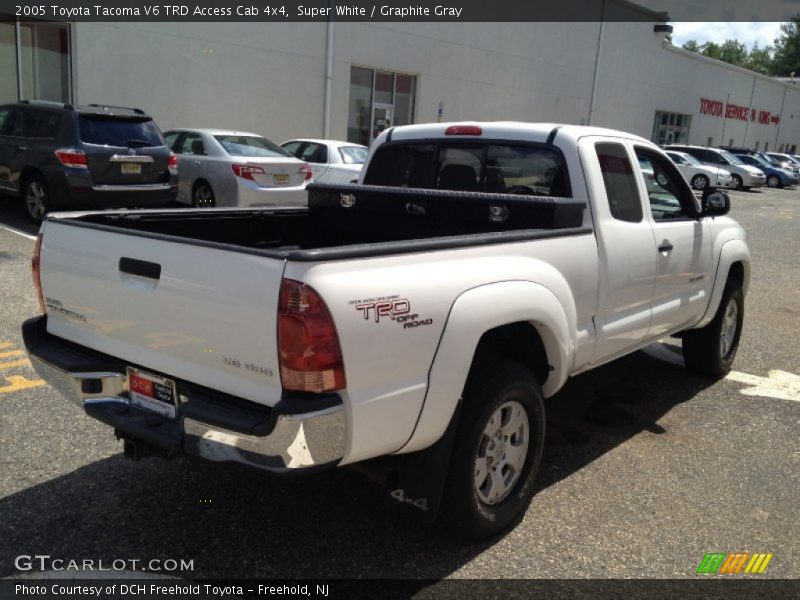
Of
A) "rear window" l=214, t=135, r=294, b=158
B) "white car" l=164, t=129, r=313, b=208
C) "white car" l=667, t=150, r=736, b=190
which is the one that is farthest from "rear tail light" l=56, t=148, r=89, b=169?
"white car" l=667, t=150, r=736, b=190

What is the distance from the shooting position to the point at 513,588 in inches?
117

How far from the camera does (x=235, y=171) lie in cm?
1173

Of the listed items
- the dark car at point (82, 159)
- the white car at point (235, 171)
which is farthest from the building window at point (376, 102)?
the dark car at point (82, 159)

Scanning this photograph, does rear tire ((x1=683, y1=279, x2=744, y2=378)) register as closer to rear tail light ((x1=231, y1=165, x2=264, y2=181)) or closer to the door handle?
the door handle

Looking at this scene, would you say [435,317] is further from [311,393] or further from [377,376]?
[311,393]

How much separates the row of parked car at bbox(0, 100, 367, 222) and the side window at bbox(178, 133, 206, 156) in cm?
2

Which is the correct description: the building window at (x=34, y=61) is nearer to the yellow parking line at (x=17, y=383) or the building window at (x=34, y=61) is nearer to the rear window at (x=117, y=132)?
the rear window at (x=117, y=132)

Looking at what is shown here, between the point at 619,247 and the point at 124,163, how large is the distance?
833cm

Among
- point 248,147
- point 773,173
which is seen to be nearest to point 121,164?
point 248,147

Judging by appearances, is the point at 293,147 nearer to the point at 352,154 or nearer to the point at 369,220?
the point at 352,154

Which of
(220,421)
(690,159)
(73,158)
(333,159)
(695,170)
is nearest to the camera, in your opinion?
(220,421)

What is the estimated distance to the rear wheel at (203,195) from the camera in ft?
40.4

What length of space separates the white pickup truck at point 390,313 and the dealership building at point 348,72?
14.6m

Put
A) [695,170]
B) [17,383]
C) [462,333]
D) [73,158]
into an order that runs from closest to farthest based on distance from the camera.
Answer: [462,333] < [17,383] < [73,158] < [695,170]
